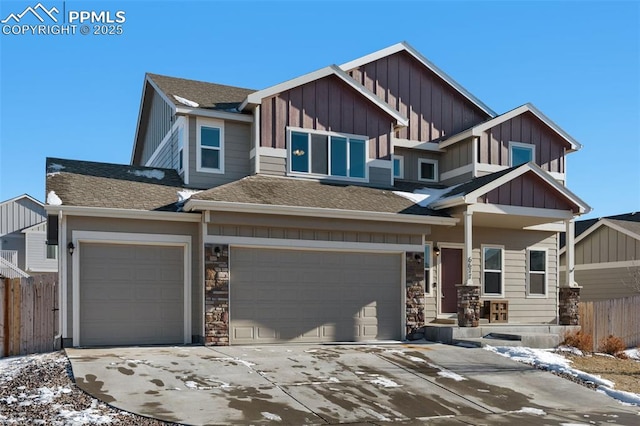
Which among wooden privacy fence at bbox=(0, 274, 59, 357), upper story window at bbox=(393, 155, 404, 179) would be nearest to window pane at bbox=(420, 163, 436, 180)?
upper story window at bbox=(393, 155, 404, 179)

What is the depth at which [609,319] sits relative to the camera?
16.8 m

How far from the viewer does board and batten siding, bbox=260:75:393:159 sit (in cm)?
1650

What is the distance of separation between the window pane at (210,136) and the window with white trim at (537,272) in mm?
9960

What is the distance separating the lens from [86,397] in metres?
9.23

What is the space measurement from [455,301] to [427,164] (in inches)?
175

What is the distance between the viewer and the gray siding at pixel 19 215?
36.4 metres

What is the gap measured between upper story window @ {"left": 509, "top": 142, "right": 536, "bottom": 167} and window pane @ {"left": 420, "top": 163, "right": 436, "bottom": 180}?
93.5 inches

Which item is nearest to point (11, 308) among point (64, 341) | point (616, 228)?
point (64, 341)

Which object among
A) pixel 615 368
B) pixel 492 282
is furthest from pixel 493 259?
pixel 615 368

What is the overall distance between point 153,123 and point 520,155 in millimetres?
11813

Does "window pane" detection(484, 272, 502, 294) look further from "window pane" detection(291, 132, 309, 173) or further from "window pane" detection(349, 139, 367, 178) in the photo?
"window pane" detection(291, 132, 309, 173)

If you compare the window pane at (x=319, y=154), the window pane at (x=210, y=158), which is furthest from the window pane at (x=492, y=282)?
the window pane at (x=210, y=158)

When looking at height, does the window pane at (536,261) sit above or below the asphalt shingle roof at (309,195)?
below

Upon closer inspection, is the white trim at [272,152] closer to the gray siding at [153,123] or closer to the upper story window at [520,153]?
the gray siding at [153,123]
